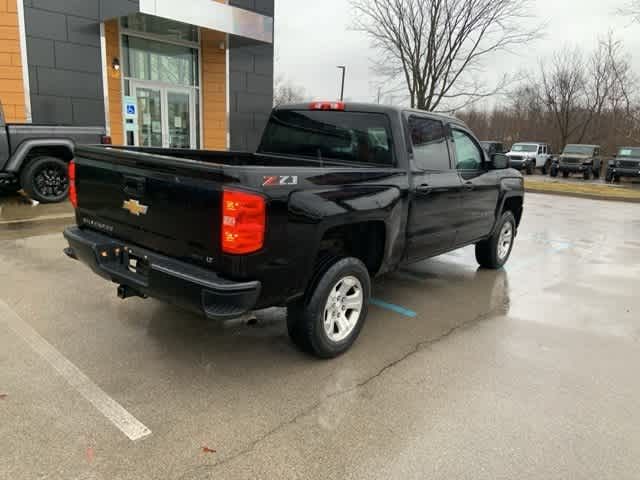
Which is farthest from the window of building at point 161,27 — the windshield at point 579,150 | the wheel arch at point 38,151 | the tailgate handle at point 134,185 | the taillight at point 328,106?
the windshield at point 579,150

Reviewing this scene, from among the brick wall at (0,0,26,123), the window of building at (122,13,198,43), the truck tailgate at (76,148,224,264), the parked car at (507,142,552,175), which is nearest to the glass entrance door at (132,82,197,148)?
the window of building at (122,13,198,43)

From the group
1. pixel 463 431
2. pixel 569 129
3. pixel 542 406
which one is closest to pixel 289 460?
pixel 463 431

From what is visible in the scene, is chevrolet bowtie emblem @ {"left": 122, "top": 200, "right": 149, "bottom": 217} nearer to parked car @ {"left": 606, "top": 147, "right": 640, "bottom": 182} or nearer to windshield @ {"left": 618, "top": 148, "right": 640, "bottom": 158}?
parked car @ {"left": 606, "top": 147, "right": 640, "bottom": 182}

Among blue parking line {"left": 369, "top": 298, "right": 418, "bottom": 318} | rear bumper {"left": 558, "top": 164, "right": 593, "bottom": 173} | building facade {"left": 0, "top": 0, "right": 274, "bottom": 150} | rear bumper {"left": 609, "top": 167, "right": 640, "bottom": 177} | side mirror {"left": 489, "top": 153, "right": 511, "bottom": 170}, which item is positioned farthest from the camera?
rear bumper {"left": 558, "top": 164, "right": 593, "bottom": 173}

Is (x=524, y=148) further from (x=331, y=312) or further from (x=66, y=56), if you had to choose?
(x=331, y=312)

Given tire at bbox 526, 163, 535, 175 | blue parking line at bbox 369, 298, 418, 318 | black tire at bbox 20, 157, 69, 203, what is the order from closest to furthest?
blue parking line at bbox 369, 298, 418, 318 → black tire at bbox 20, 157, 69, 203 → tire at bbox 526, 163, 535, 175

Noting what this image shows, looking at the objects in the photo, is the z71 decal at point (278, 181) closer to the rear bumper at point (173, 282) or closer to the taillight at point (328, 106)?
the rear bumper at point (173, 282)

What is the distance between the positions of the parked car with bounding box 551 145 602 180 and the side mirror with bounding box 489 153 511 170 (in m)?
24.9

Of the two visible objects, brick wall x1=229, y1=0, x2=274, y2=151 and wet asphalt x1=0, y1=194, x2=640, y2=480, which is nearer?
wet asphalt x1=0, y1=194, x2=640, y2=480

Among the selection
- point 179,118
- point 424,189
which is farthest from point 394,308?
point 179,118

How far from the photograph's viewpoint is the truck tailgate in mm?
2914

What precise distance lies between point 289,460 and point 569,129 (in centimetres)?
4365

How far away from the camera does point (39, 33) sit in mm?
10641

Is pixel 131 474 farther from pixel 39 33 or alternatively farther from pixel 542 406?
pixel 39 33
